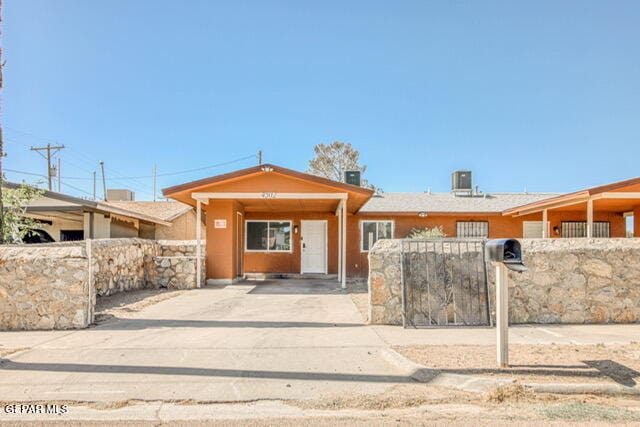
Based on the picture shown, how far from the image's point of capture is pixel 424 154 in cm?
2828

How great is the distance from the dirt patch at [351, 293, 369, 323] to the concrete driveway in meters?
0.25

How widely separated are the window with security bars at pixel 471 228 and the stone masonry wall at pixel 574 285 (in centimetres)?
1007

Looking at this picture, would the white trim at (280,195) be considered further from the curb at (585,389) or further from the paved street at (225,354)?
the curb at (585,389)

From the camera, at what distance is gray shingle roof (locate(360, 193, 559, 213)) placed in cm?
1688

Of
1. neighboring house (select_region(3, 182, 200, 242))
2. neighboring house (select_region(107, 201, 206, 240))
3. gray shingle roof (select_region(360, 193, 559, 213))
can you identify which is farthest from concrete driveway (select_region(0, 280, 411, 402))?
neighboring house (select_region(107, 201, 206, 240))

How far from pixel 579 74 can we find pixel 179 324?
660 inches

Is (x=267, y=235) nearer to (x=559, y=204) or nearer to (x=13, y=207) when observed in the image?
(x=13, y=207)

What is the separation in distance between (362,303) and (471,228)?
9.96 metres

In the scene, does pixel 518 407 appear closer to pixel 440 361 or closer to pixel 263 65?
pixel 440 361

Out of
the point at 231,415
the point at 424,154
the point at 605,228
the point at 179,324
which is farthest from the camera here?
the point at 424,154

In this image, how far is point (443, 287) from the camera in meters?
6.56

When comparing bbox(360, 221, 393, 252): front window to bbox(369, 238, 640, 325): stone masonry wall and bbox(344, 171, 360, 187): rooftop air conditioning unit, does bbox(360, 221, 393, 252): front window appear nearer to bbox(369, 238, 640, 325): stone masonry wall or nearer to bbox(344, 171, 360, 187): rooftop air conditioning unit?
bbox(344, 171, 360, 187): rooftop air conditioning unit

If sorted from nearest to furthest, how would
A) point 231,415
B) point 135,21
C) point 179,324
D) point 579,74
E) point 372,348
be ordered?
point 231,415 < point 372,348 < point 179,324 < point 135,21 < point 579,74

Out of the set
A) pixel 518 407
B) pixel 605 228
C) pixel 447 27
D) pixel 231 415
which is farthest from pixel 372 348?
pixel 605 228
